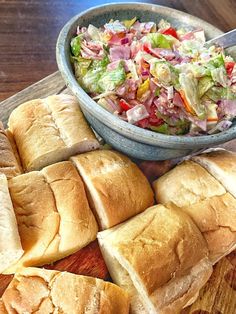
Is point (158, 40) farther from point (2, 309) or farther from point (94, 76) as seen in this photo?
point (2, 309)

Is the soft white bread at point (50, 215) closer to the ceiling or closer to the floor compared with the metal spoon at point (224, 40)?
closer to the floor

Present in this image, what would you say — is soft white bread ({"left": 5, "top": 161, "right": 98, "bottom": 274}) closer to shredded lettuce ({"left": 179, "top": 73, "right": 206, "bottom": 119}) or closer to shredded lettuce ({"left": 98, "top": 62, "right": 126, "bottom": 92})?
shredded lettuce ({"left": 98, "top": 62, "right": 126, "bottom": 92})

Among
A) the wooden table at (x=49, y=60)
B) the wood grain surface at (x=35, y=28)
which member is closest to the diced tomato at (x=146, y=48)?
the wooden table at (x=49, y=60)

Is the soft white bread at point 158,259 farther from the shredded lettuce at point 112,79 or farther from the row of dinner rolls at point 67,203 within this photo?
the shredded lettuce at point 112,79

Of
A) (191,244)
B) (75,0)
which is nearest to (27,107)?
(191,244)

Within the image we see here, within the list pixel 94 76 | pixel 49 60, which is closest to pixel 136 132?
pixel 94 76
